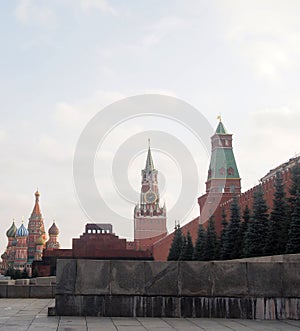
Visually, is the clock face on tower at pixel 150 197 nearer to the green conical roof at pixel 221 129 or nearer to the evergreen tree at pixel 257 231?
the green conical roof at pixel 221 129

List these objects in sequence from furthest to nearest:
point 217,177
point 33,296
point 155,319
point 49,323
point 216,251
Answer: point 217,177 < point 216,251 < point 33,296 < point 155,319 < point 49,323

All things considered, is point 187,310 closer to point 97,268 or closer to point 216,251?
point 97,268

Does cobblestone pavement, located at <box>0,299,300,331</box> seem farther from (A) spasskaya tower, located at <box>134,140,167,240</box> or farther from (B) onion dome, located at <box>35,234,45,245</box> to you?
(B) onion dome, located at <box>35,234,45,245</box>

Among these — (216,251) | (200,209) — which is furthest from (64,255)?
(216,251)

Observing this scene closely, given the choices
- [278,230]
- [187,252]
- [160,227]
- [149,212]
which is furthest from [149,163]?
[278,230]

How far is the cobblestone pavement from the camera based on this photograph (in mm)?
4727

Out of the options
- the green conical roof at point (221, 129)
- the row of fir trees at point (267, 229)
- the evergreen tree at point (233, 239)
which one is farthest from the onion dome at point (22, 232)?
the evergreen tree at point (233, 239)

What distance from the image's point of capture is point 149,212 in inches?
2638

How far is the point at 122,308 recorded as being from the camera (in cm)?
569

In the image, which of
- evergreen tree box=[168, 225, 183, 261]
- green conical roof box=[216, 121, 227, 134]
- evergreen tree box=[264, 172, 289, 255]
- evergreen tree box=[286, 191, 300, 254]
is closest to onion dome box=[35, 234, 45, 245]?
green conical roof box=[216, 121, 227, 134]

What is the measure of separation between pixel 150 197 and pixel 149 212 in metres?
3.64

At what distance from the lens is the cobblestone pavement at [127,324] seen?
473 centimetres

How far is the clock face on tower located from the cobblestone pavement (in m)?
63.6

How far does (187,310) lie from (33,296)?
205 inches
